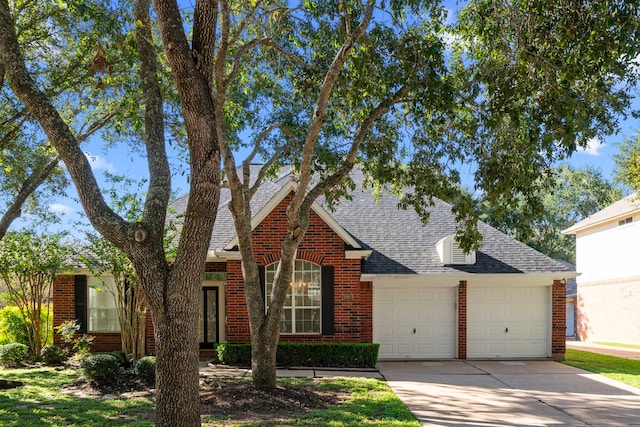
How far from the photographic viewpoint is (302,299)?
16.0 metres

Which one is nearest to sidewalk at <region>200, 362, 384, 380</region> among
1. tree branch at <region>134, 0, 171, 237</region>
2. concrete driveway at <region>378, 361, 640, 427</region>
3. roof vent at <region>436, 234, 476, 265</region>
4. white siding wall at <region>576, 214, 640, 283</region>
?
concrete driveway at <region>378, 361, 640, 427</region>

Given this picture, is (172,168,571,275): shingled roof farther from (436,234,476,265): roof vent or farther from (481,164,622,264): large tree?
(481,164,622,264): large tree

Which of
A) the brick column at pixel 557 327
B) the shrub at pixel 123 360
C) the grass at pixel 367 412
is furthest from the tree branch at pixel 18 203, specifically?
the brick column at pixel 557 327

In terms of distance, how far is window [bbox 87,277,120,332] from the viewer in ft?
54.5

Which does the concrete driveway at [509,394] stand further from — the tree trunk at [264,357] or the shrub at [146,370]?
the shrub at [146,370]

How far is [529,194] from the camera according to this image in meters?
10.0

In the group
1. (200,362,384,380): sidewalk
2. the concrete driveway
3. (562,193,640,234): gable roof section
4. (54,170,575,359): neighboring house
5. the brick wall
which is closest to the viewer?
the concrete driveway

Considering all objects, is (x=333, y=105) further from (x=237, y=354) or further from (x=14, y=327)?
(x=14, y=327)

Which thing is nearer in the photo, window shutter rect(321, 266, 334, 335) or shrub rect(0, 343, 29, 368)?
shrub rect(0, 343, 29, 368)

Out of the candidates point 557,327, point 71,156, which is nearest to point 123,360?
point 71,156

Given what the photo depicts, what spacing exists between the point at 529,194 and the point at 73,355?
13.3 metres

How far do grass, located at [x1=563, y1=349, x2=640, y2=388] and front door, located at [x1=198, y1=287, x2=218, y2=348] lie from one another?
1005 centimetres

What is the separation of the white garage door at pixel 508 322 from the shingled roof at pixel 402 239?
817mm

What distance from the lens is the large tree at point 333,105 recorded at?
22.3 ft
